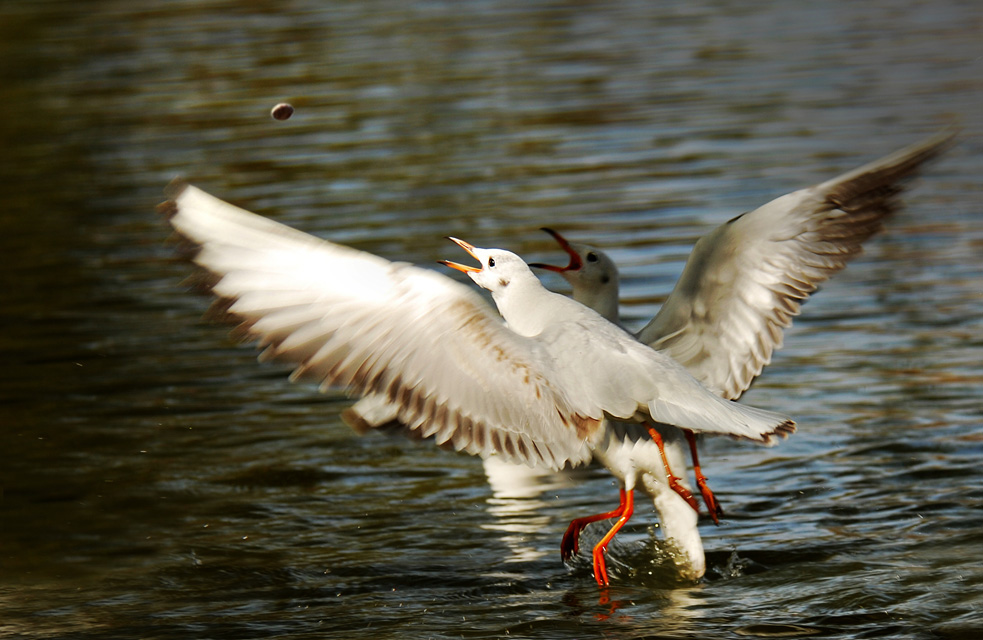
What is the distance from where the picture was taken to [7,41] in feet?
92.4

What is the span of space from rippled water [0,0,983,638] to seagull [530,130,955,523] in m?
0.87

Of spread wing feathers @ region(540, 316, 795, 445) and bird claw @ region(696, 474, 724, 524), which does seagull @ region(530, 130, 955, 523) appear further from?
spread wing feathers @ region(540, 316, 795, 445)

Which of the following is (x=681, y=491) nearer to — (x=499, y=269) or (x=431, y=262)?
(x=499, y=269)

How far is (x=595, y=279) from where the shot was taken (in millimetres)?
7676

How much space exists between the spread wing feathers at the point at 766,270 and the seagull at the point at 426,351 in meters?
0.79

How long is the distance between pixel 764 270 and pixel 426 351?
5.61 ft

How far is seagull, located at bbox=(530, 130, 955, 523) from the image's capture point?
6402mm

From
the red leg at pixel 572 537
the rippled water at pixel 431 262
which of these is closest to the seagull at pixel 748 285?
the red leg at pixel 572 537

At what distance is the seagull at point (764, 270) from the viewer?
252 inches

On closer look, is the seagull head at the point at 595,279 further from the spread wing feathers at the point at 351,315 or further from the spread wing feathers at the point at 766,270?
the spread wing feathers at the point at 351,315

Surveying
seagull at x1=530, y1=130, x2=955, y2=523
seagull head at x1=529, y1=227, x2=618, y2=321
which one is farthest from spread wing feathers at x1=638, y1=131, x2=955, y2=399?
seagull head at x1=529, y1=227, x2=618, y2=321

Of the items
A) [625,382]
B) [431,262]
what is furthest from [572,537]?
[431,262]

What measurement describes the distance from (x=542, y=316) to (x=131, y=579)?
2.31 meters

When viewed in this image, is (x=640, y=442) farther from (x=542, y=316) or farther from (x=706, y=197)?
(x=706, y=197)
